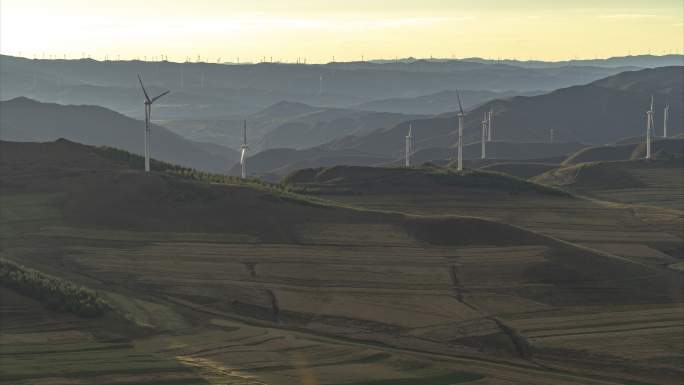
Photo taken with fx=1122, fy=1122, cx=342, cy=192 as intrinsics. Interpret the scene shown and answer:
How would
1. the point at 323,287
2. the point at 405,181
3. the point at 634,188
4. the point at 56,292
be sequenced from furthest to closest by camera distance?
the point at 634,188, the point at 405,181, the point at 323,287, the point at 56,292

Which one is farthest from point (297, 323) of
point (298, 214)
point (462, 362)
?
point (298, 214)

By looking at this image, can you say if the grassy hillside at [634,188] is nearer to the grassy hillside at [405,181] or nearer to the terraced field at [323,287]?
the grassy hillside at [405,181]

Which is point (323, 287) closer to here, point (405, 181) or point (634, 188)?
point (405, 181)

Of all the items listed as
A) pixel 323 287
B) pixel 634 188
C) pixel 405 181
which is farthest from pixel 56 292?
pixel 634 188

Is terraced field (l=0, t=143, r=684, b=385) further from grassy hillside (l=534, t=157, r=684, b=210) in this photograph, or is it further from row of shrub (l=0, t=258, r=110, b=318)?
grassy hillside (l=534, t=157, r=684, b=210)

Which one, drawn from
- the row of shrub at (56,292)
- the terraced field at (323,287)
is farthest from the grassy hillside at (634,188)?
the row of shrub at (56,292)

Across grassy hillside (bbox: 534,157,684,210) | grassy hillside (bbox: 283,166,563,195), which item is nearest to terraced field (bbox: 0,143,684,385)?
grassy hillside (bbox: 283,166,563,195)
